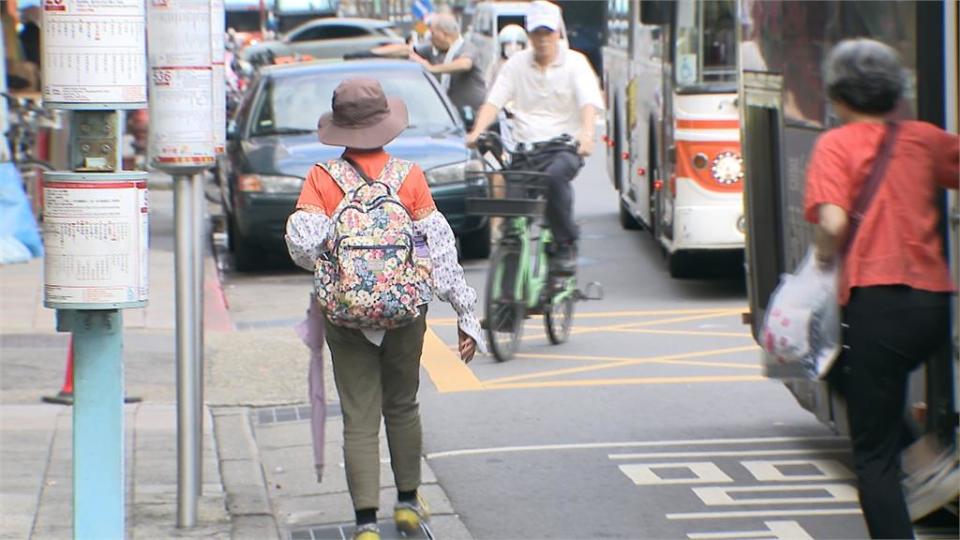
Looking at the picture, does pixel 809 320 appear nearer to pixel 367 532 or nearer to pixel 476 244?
pixel 367 532

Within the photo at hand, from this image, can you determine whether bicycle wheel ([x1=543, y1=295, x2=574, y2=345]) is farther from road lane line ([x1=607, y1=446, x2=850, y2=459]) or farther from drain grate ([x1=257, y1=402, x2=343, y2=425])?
road lane line ([x1=607, y1=446, x2=850, y2=459])

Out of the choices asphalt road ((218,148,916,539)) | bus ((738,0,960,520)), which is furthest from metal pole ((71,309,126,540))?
bus ((738,0,960,520))

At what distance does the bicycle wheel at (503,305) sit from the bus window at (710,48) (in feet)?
9.15

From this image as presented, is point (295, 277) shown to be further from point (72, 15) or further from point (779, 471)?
point (72, 15)

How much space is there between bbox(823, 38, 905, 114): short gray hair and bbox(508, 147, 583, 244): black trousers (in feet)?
16.5

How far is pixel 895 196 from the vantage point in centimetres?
512

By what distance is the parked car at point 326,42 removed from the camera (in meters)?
29.6

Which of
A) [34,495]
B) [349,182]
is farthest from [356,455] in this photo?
[34,495]

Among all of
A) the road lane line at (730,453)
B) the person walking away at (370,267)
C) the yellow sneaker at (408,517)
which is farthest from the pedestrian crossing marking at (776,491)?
the person walking away at (370,267)

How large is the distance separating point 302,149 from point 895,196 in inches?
376

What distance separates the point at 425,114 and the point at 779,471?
8.16 meters

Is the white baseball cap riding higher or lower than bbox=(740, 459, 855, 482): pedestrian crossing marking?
higher

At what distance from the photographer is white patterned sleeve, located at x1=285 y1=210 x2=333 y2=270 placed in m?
5.95

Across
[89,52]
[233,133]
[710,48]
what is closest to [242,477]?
[89,52]
